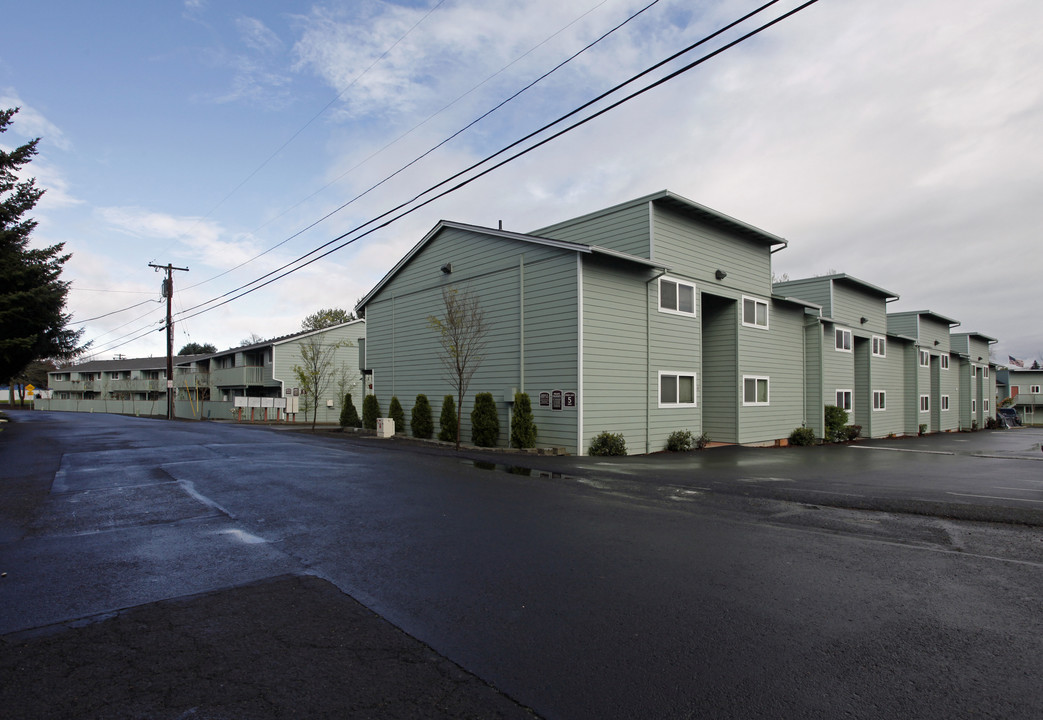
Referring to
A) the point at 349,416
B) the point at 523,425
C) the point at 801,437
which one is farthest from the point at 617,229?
the point at 349,416

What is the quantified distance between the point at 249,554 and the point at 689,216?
1775 cm

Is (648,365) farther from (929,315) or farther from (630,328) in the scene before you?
(929,315)

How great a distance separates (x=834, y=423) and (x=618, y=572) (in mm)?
24338

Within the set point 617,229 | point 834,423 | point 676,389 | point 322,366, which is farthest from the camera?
point 322,366

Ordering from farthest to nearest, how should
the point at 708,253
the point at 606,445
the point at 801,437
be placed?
1. the point at 801,437
2. the point at 708,253
3. the point at 606,445

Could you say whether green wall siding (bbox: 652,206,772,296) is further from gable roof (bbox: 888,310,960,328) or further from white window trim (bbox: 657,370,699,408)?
gable roof (bbox: 888,310,960,328)

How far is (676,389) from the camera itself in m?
19.6

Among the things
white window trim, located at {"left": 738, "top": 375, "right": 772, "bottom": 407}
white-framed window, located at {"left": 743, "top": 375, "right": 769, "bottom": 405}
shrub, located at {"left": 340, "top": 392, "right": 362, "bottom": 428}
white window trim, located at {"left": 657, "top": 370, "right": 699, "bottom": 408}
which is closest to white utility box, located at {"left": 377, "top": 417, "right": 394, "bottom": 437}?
shrub, located at {"left": 340, "top": 392, "right": 362, "bottom": 428}

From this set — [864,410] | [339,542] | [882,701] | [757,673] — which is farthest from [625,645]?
[864,410]

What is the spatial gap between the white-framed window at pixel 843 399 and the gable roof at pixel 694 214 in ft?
30.7

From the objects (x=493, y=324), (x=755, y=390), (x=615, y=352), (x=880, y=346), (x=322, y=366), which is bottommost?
(x=755, y=390)

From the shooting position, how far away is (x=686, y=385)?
20.0m

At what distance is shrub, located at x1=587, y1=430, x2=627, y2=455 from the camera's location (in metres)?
16.6

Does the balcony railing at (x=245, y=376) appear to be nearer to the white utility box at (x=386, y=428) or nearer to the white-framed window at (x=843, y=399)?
the white utility box at (x=386, y=428)
